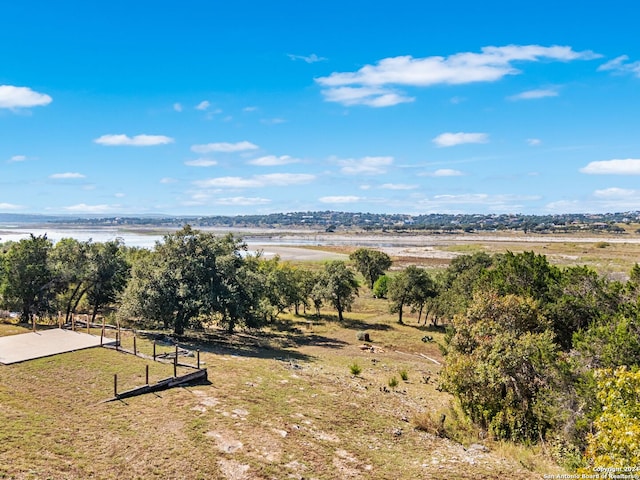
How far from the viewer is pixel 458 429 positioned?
69.1ft

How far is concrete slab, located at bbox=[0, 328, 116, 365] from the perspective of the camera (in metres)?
24.8

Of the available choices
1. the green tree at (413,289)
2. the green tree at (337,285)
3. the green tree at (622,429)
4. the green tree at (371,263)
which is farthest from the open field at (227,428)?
the green tree at (371,263)

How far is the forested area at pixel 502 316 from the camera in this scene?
610 inches

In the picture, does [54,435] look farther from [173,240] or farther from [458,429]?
[173,240]

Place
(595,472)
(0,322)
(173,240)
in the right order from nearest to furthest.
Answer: (595,472), (0,322), (173,240)

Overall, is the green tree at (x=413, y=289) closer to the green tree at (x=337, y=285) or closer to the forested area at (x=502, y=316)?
the forested area at (x=502, y=316)

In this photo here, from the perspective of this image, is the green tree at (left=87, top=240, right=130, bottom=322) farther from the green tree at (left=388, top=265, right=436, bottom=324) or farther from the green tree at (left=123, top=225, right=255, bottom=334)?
the green tree at (left=388, top=265, right=436, bottom=324)

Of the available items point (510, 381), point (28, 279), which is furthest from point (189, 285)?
point (510, 381)

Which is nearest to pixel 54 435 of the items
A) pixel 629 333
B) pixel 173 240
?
pixel 629 333

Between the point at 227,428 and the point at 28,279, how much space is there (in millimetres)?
28860

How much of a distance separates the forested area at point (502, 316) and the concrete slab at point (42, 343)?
537 centimetres

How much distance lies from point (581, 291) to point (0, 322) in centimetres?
4312

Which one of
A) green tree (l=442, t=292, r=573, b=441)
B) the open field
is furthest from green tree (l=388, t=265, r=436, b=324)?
green tree (l=442, t=292, r=573, b=441)

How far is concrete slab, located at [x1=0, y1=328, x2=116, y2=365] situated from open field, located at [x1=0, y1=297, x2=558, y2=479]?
3.72 ft
